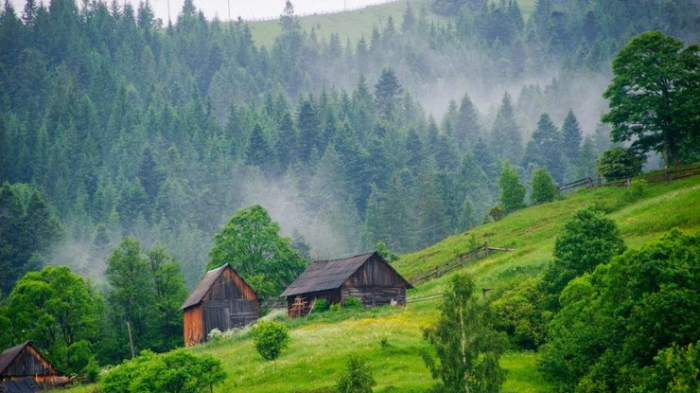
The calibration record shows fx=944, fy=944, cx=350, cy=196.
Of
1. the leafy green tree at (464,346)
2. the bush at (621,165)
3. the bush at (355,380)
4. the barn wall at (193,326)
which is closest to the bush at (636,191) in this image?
the bush at (621,165)

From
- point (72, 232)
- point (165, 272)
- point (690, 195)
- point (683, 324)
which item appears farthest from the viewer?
point (72, 232)

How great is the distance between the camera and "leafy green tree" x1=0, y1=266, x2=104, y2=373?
8050 cm

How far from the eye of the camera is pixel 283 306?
83.8m

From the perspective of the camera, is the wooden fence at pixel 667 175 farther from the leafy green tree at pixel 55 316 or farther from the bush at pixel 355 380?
the leafy green tree at pixel 55 316

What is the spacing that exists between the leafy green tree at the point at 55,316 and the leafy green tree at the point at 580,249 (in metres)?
43.4

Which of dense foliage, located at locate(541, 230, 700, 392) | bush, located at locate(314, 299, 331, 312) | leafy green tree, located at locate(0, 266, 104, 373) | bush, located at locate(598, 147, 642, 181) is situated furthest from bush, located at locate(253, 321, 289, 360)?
bush, located at locate(598, 147, 642, 181)

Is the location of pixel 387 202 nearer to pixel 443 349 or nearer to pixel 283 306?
pixel 283 306

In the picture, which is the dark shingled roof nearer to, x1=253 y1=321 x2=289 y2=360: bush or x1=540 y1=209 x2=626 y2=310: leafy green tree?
x1=253 y1=321 x2=289 y2=360: bush

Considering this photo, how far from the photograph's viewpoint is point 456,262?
84.4 meters

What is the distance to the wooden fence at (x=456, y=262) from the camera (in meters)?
82.7

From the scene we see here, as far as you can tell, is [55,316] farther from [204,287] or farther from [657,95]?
[657,95]

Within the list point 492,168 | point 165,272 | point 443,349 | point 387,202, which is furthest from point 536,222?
point 492,168

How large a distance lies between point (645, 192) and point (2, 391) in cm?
5376

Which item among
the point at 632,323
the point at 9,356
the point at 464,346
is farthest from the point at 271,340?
the point at 9,356
